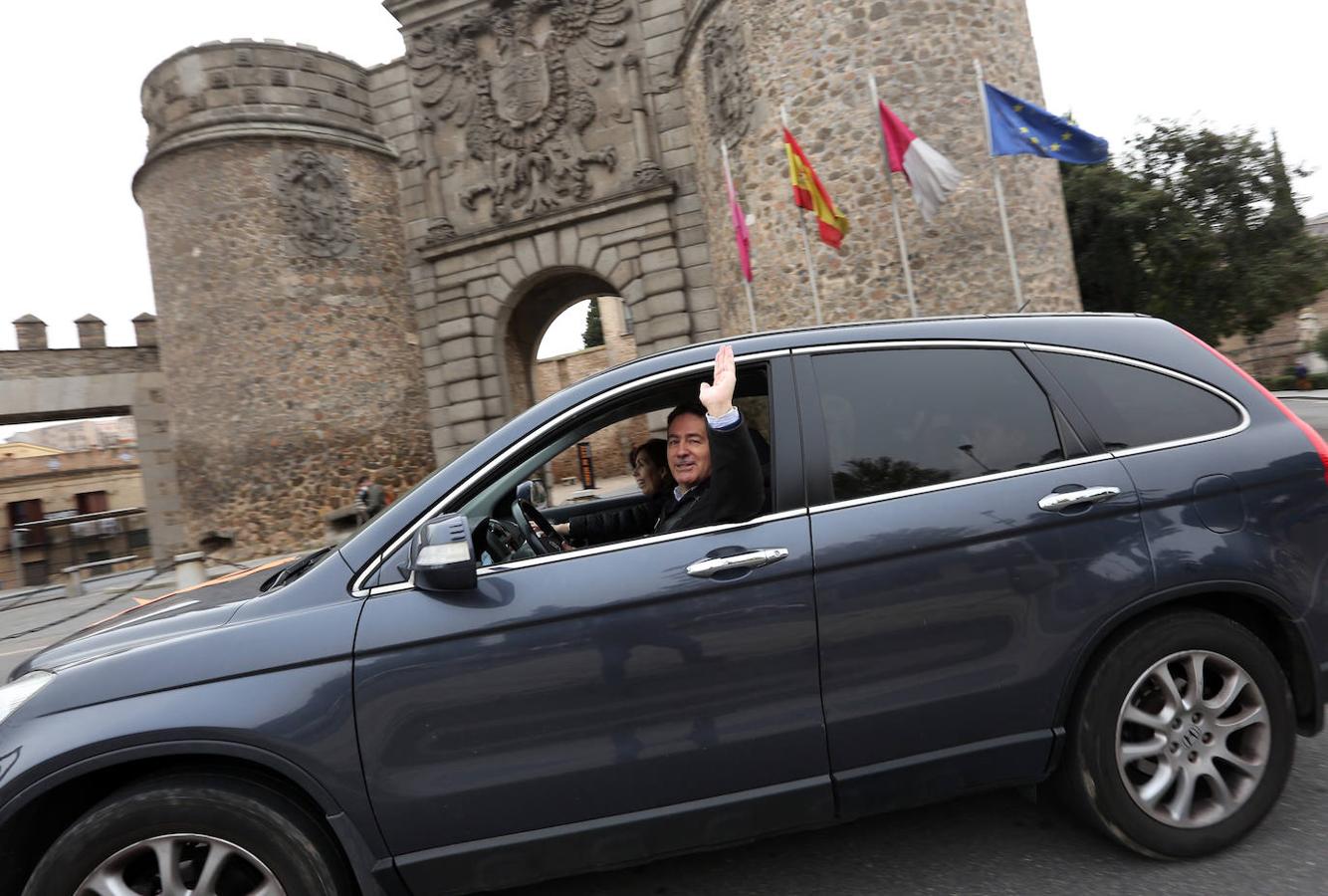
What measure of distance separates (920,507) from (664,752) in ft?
3.25

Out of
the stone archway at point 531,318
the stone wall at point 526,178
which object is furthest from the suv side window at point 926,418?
the stone archway at point 531,318

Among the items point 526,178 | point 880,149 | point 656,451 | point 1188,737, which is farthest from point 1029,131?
point 1188,737

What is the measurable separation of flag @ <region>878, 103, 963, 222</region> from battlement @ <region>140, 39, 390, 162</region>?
41.5ft

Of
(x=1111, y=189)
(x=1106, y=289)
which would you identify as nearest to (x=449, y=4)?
(x=1111, y=189)

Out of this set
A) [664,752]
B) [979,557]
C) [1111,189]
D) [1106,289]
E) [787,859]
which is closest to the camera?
[664,752]

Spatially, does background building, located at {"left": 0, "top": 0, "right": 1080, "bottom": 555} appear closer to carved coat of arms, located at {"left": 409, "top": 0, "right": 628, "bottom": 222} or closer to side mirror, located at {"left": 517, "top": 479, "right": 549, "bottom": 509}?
carved coat of arms, located at {"left": 409, "top": 0, "right": 628, "bottom": 222}

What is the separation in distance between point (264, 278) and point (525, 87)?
745 cm

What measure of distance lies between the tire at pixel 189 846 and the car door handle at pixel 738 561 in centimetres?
121

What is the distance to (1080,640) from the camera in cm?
231

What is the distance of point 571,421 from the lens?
7.93 ft

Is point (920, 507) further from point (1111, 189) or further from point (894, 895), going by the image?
point (1111, 189)

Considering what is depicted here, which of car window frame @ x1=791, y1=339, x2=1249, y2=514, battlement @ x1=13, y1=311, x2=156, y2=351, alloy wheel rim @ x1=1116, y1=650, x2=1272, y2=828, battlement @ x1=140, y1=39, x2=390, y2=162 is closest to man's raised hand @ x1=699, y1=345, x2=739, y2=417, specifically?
car window frame @ x1=791, y1=339, x2=1249, y2=514

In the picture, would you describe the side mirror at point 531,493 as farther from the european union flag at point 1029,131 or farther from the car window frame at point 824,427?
the european union flag at point 1029,131

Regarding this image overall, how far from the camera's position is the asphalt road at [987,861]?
2.29 metres
